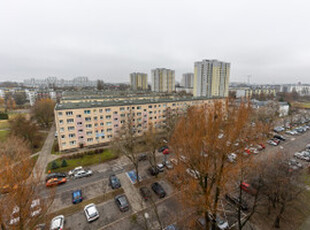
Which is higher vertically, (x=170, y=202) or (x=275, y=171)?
(x=275, y=171)

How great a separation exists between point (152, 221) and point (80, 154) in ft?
75.8

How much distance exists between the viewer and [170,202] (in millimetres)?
18375

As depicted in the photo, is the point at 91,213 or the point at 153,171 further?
the point at 153,171

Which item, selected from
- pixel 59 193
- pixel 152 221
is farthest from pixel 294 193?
pixel 59 193

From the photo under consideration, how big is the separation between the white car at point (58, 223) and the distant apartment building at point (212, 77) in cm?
9354

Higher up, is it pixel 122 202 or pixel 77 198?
pixel 122 202

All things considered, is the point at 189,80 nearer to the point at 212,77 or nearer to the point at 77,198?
the point at 212,77

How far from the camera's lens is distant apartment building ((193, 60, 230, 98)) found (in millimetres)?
89875

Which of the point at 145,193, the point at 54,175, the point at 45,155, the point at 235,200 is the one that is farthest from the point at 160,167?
the point at 45,155

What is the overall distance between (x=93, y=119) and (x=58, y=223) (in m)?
25.1

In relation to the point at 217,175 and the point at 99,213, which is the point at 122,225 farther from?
the point at 217,175

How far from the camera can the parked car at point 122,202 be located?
1684 cm

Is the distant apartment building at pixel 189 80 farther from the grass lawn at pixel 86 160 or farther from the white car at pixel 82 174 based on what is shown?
the white car at pixel 82 174

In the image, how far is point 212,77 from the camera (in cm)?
9125
